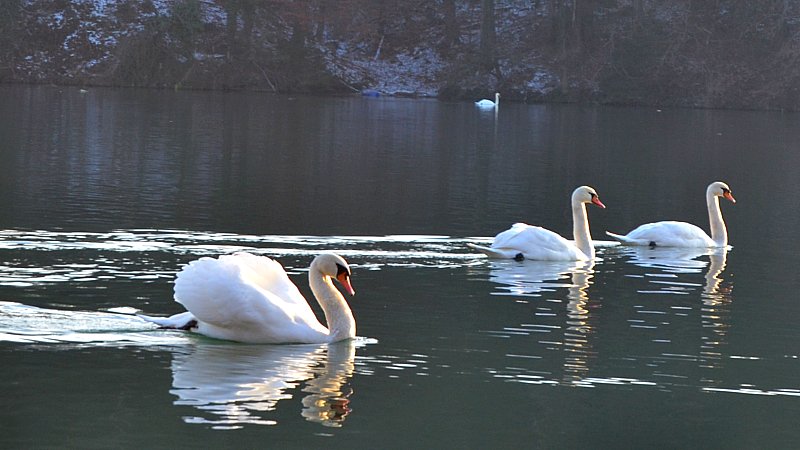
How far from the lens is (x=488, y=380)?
10.9 meters

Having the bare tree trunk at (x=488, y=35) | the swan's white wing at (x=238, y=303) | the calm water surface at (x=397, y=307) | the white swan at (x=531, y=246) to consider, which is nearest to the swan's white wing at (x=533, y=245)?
the white swan at (x=531, y=246)

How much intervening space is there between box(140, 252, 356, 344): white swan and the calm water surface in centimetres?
16

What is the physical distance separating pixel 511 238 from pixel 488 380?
7.11 meters

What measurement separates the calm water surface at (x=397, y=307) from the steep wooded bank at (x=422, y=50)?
33.6m

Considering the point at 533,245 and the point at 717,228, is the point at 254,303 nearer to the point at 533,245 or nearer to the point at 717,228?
the point at 533,245

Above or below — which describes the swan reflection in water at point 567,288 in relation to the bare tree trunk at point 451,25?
below

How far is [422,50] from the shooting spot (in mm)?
72062

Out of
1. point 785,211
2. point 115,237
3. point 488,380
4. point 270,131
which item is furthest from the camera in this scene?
point 270,131

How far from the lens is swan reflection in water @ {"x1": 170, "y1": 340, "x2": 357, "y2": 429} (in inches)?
375

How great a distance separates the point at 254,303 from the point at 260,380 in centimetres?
120

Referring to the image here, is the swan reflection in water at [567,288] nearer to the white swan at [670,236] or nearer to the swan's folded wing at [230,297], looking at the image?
the white swan at [670,236]

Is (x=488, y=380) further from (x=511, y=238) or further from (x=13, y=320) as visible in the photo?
(x=511, y=238)

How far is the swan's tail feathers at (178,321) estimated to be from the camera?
12.0 meters

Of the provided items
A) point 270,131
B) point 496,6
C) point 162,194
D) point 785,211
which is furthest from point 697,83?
point 162,194
